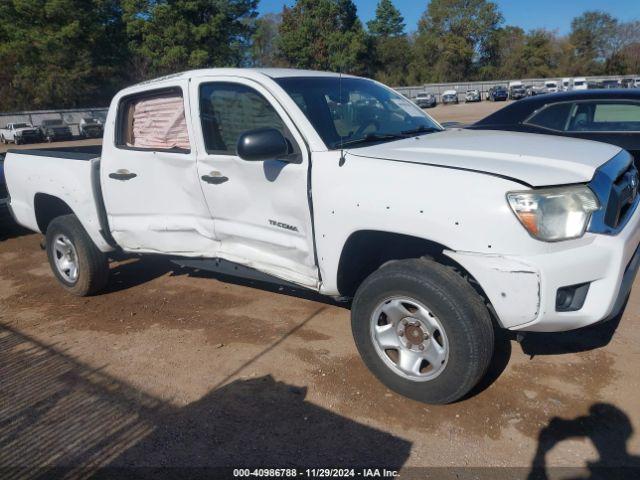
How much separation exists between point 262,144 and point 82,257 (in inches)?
104

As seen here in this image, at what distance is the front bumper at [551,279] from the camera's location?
264 centimetres

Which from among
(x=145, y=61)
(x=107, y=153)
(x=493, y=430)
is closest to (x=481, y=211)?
(x=493, y=430)

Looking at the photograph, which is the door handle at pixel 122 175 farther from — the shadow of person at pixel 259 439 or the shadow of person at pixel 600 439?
the shadow of person at pixel 600 439

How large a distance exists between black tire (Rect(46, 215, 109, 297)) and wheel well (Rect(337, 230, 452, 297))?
2680 millimetres

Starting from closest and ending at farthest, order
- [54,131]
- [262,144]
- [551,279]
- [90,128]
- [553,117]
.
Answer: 1. [551,279]
2. [262,144]
3. [553,117]
4. [54,131]
5. [90,128]

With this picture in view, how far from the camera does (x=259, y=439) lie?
2.94m

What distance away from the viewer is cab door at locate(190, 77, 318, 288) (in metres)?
3.46

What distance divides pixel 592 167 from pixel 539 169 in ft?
1.15

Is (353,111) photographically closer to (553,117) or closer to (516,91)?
(553,117)

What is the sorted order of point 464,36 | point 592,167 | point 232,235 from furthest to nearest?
point 464,36 < point 232,235 < point 592,167

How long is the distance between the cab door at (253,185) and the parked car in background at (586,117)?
341cm

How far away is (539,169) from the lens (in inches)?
110

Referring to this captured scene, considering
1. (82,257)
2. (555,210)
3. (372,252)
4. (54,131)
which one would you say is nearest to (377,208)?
(372,252)

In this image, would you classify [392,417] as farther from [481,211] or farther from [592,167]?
[592,167]
